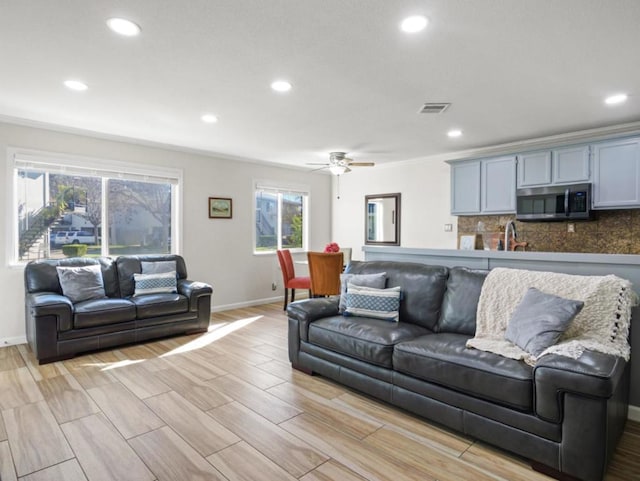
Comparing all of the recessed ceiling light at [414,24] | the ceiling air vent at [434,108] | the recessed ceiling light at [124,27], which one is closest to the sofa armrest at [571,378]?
the recessed ceiling light at [414,24]

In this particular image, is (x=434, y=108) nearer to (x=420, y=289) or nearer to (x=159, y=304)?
(x=420, y=289)

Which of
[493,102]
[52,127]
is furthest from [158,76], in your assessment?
[493,102]

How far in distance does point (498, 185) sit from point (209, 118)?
12.2 ft

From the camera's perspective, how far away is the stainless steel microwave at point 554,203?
419 centimetres

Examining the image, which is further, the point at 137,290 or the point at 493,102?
the point at 137,290

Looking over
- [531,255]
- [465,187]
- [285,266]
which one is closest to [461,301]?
[531,255]

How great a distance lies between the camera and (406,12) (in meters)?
2.02

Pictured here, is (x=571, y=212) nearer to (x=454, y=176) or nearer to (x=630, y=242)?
(x=630, y=242)

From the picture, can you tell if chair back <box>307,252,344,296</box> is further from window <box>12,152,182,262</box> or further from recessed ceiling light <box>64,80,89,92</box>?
recessed ceiling light <box>64,80,89,92</box>

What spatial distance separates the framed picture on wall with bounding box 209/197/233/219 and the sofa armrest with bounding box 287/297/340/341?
291 cm

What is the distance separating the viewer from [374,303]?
3193 millimetres

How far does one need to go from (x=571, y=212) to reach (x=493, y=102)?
1802 mm

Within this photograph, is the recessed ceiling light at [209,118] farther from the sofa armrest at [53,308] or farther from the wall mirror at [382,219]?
the wall mirror at [382,219]

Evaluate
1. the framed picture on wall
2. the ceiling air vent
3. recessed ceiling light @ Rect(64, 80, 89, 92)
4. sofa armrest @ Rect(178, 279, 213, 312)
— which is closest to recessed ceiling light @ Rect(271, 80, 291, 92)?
the ceiling air vent
